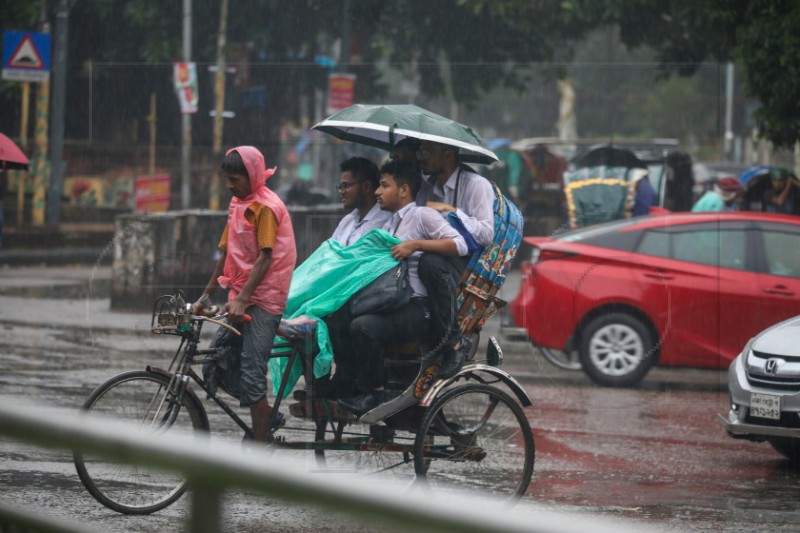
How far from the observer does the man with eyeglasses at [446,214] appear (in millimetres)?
6297

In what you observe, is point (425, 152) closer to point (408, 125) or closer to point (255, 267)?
point (408, 125)

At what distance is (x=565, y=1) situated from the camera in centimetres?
2286

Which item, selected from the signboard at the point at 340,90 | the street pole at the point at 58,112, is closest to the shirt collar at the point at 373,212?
the signboard at the point at 340,90

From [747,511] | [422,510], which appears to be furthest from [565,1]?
[422,510]

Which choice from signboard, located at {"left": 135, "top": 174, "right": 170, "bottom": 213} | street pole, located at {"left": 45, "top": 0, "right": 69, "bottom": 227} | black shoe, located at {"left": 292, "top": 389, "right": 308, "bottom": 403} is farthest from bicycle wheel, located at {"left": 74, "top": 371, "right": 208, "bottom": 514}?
street pole, located at {"left": 45, "top": 0, "right": 69, "bottom": 227}

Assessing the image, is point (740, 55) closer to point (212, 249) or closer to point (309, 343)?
point (212, 249)

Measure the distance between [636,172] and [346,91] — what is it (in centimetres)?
736

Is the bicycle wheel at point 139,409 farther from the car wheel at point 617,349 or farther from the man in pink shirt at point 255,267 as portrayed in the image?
the car wheel at point 617,349

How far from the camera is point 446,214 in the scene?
21.1 feet

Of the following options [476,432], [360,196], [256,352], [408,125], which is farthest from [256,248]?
[476,432]

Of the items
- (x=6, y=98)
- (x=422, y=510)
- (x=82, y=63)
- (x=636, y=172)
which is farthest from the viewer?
(x=82, y=63)

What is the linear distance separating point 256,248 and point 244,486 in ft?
13.9

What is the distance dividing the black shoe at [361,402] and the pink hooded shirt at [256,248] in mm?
543

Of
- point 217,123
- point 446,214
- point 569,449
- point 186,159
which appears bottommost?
point 569,449
